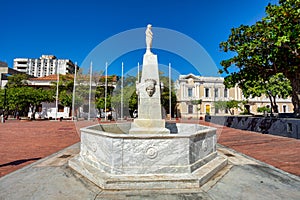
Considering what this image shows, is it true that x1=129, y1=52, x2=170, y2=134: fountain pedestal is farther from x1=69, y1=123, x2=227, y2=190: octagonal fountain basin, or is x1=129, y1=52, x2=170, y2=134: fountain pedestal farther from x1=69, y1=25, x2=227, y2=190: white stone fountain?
x1=69, y1=123, x2=227, y2=190: octagonal fountain basin

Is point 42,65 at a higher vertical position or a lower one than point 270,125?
higher

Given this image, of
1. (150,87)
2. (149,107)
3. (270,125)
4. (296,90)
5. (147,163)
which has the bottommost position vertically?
(147,163)

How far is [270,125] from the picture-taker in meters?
13.3

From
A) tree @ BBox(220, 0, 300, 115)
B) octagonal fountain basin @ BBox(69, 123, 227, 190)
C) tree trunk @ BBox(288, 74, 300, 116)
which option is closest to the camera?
octagonal fountain basin @ BBox(69, 123, 227, 190)

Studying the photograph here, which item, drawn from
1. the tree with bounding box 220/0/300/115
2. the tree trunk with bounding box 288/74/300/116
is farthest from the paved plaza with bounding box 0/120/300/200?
the tree trunk with bounding box 288/74/300/116

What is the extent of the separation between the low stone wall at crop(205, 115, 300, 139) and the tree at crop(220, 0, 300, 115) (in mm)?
2303

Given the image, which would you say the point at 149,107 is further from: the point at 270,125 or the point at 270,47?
the point at 270,125

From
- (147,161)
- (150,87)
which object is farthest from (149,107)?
(147,161)

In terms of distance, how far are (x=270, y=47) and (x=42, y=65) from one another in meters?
102

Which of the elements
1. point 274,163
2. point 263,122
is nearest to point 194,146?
point 274,163

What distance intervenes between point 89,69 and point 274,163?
28029mm

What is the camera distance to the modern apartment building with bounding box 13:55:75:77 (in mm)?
84500

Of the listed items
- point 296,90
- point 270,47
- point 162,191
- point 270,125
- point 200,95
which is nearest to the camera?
point 162,191

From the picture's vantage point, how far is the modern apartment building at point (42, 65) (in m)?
84.5
